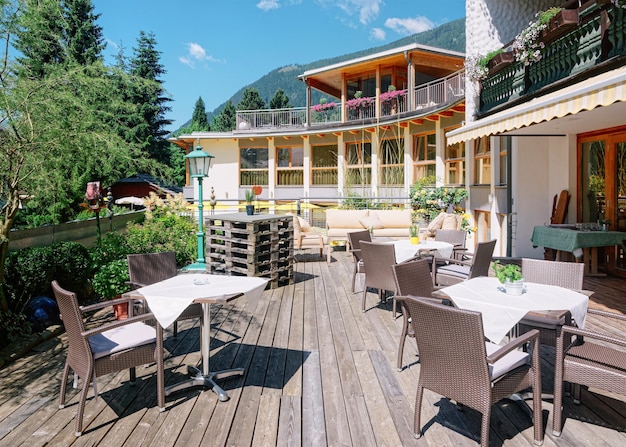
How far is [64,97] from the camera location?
375 cm

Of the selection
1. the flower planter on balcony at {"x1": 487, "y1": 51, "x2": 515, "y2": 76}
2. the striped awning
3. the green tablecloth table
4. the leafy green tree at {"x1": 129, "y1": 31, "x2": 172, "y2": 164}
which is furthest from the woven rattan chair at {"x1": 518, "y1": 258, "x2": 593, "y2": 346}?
the leafy green tree at {"x1": 129, "y1": 31, "x2": 172, "y2": 164}

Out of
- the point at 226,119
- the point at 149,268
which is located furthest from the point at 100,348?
the point at 226,119

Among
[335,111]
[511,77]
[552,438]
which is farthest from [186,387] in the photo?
[335,111]

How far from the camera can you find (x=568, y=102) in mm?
4363

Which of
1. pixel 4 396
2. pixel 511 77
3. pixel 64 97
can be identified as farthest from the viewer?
pixel 511 77

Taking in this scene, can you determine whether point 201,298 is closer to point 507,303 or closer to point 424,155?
point 507,303

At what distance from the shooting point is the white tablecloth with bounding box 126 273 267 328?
113 inches

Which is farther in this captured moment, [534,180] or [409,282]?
[534,180]

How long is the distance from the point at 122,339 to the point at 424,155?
13014mm

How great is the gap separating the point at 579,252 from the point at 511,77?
10.8 feet

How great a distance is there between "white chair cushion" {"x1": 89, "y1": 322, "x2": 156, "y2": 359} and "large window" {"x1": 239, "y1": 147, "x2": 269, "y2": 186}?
16367 millimetres

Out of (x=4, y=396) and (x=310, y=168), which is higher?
(x=310, y=168)

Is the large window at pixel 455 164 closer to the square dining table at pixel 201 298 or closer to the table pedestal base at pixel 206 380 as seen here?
the square dining table at pixel 201 298

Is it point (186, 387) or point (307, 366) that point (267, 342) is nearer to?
point (307, 366)
